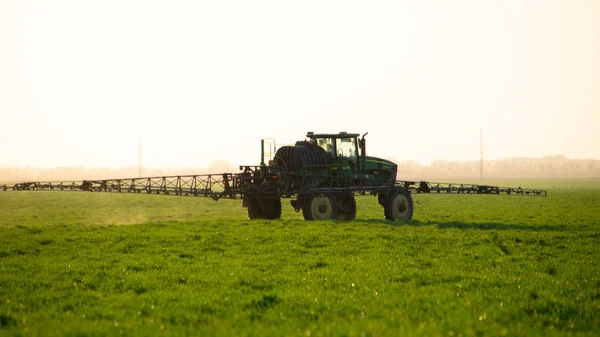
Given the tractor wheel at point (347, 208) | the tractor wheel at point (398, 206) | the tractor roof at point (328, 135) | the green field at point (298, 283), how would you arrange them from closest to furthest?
the green field at point (298, 283) < the tractor roof at point (328, 135) < the tractor wheel at point (347, 208) < the tractor wheel at point (398, 206)

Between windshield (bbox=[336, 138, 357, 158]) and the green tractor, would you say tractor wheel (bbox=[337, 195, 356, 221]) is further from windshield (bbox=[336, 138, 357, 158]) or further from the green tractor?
windshield (bbox=[336, 138, 357, 158])

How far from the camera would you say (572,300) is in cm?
1344

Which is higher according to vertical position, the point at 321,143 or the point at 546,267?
the point at 321,143

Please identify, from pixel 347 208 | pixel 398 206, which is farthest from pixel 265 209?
pixel 398 206

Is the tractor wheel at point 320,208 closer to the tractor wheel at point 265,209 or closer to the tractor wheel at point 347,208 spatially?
the tractor wheel at point 265,209

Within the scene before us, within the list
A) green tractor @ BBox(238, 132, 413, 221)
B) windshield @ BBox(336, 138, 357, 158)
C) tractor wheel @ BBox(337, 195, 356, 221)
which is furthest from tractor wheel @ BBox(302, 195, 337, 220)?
windshield @ BBox(336, 138, 357, 158)

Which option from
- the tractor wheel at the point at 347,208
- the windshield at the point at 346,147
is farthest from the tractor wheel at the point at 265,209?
the windshield at the point at 346,147

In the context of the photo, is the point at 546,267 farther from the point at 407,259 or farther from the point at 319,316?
the point at 319,316

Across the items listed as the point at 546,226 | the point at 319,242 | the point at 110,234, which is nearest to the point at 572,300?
the point at 319,242

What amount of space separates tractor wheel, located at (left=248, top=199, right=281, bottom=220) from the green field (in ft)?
26.6

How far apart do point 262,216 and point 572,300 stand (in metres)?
23.9

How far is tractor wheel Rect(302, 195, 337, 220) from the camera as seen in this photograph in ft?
109

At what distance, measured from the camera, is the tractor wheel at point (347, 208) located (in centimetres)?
3672

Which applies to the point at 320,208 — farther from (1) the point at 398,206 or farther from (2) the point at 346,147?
(1) the point at 398,206
